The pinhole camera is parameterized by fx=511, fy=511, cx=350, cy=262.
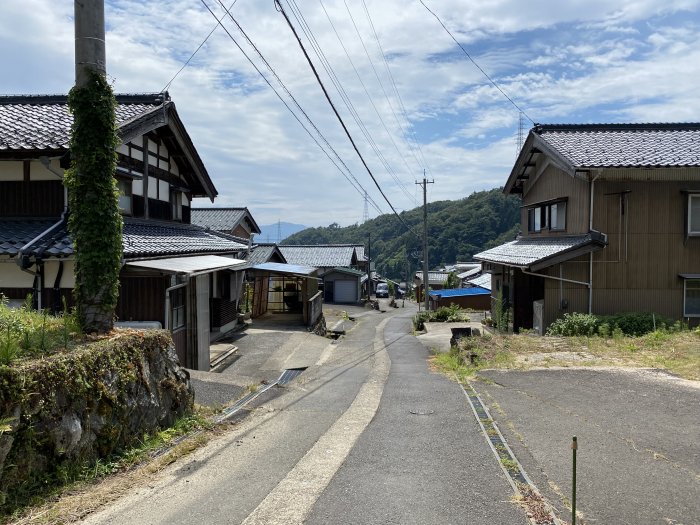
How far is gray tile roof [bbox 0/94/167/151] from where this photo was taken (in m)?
10.3

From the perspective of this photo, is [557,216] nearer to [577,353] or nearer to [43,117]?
[577,353]

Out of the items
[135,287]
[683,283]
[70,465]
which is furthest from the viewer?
[683,283]

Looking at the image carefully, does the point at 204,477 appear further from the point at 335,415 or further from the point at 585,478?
the point at 585,478

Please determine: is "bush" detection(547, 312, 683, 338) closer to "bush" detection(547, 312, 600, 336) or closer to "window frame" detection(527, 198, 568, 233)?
"bush" detection(547, 312, 600, 336)

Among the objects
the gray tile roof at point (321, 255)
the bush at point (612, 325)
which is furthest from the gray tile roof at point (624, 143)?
the gray tile roof at point (321, 255)

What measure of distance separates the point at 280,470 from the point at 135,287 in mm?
6464

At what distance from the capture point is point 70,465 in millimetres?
4996

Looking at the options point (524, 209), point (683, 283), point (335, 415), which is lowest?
point (335, 415)

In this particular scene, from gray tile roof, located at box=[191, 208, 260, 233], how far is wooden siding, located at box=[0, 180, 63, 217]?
2092 centimetres

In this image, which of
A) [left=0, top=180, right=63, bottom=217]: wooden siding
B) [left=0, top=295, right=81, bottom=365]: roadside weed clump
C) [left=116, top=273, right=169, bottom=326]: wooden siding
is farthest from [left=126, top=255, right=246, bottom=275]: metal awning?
[left=0, top=295, right=81, bottom=365]: roadside weed clump

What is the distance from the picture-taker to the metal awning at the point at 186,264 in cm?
981

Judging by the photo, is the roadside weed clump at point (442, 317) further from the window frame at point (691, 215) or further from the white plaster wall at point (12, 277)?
the white plaster wall at point (12, 277)

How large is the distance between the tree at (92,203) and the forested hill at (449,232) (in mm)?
73034

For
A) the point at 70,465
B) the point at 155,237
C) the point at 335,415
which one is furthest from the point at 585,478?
the point at 155,237
